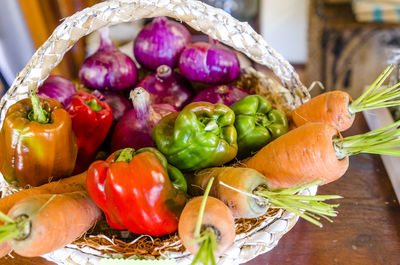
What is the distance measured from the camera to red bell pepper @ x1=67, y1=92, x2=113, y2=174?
2.51ft

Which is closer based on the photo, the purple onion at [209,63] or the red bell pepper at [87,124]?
the red bell pepper at [87,124]

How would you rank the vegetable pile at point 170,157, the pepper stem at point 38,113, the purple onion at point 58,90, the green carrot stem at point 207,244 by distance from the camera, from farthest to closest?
the purple onion at point 58,90 < the pepper stem at point 38,113 < the vegetable pile at point 170,157 < the green carrot stem at point 207,244

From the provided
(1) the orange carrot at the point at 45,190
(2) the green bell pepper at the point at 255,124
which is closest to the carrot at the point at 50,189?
(1) the orange carrot at the point at 45,190

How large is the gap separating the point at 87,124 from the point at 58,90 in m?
0.16

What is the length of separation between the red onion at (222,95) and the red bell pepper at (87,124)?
0.24 metres

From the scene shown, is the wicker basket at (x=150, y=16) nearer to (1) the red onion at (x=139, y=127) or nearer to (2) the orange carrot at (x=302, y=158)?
A: (2) the orange carrot at (x=302, y=158)

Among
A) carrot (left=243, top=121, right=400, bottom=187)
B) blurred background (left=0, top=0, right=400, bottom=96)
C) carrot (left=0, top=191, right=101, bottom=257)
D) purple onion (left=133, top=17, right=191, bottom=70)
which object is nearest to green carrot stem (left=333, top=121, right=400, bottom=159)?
carrot (left=243, top=121, right=400, bottom=187)

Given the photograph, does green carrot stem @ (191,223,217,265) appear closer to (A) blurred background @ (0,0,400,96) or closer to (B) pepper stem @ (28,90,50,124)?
(B) pepper stem @ (28,90,50,124)

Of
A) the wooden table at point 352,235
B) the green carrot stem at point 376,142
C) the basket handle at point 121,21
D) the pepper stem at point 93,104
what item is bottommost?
the wooden table at point 352,235

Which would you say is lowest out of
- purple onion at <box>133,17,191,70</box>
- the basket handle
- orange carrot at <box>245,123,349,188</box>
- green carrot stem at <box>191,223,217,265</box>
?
orange carrot at <box>245,123,349,188</box>

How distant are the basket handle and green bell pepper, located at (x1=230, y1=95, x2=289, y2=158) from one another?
0.10 metres

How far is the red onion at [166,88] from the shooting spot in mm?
917

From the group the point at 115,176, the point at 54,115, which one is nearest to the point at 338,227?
the point at 115,176

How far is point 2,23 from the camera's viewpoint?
5.82 ft
